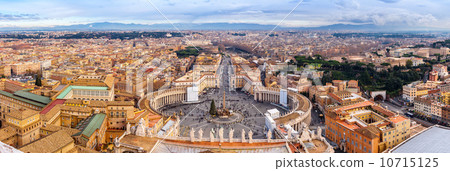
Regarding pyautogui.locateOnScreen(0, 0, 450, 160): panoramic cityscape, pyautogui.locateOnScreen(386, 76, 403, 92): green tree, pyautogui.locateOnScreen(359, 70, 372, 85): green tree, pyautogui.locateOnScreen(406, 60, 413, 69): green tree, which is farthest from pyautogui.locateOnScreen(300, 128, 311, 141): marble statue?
pyautogui.locateOnScreen(406, 60, 413, 69): green tree

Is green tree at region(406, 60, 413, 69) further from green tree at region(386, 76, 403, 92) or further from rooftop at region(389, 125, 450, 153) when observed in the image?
rooftop at region(389, 125, 450, 153)

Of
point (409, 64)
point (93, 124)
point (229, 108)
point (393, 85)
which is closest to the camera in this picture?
point (93, 124)

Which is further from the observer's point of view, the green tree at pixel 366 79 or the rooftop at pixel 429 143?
the green tree at pixel 366 79

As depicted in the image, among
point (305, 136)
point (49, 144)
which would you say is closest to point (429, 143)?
point (305, 136)

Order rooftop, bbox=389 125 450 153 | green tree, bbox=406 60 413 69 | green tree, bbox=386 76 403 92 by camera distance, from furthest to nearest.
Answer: green tree, bbox=406 60 413 69, green tree, bbox=386 76 403 92, rooftop, bbox=389 125 450 153

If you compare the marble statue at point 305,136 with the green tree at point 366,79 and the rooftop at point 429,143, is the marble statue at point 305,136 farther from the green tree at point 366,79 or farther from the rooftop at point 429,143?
the green tree at point 366,79

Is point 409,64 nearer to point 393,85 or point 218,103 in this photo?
point 393,85

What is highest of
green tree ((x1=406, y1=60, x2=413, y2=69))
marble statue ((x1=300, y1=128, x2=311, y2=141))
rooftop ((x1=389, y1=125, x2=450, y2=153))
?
green tree ((x1=406, y1=60, x2=413, y2=69))

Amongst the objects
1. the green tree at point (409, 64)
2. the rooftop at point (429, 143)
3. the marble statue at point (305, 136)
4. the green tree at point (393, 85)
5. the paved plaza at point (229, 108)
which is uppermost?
the green tree at point (409, 64)

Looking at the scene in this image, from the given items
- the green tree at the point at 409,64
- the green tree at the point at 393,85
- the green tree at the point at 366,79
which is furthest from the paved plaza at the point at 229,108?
the green tree at the point at 409,64

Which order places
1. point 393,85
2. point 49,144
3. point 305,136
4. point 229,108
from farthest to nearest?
point 393,85 → point 229,108 → point 305,136 → point 49,144

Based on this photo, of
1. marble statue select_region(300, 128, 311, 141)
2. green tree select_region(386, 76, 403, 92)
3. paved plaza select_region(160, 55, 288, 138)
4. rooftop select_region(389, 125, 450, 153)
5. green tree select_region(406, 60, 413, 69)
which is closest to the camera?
rooftop select_region(389, 125, 450, 153)
